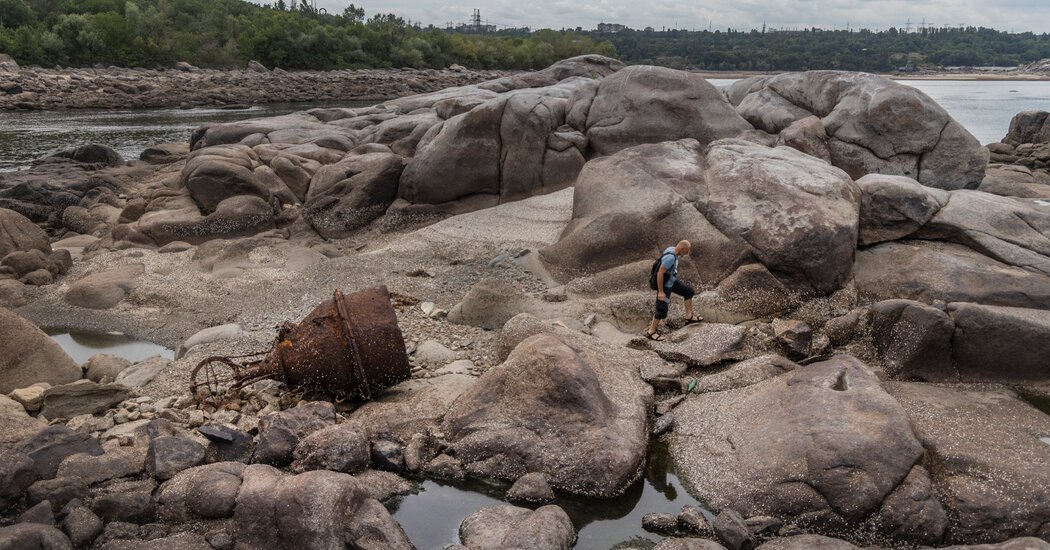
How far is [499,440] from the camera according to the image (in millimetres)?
8664

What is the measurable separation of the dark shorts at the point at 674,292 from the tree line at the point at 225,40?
223ft

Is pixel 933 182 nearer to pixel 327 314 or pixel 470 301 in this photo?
pixel 470 301

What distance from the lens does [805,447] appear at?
312 inches

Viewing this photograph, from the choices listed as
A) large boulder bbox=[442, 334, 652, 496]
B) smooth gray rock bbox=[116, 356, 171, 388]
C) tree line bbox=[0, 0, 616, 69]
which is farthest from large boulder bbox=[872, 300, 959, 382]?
tree line bbox=[0, 0, 616, 69]

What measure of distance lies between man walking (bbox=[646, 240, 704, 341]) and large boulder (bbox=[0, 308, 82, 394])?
822 centimetres

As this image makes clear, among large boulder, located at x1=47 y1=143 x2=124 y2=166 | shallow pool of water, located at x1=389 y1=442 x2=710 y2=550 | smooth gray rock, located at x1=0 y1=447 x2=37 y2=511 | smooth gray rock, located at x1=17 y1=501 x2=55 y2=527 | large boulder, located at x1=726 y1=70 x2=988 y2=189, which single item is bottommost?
shallow pool of water, located at x1=389 y1=442 x2=710 y2=550

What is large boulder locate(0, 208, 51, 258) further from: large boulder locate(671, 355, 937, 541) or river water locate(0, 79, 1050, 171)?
large boulder locate(671, 355, 937, 541)

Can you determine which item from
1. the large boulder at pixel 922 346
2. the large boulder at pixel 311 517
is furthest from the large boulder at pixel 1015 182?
the large boulder at pixel 311 517

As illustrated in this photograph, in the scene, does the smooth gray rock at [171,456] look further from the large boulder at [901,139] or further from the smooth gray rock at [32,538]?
the large boulder at [901,139]

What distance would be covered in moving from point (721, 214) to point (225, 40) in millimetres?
77778

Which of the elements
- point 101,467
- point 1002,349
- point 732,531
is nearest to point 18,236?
point 101,467

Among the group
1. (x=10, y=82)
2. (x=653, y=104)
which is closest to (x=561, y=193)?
(x=653, y=104)

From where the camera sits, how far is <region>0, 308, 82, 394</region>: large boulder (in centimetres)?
1038

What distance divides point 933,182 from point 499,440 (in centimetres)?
1428
